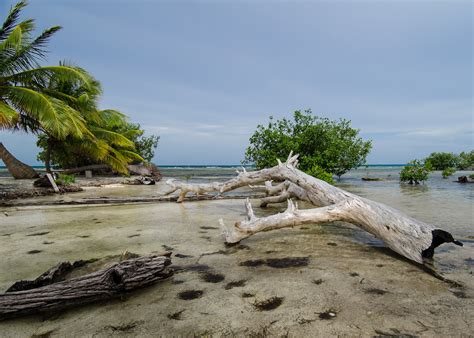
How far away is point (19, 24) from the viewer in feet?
40.7

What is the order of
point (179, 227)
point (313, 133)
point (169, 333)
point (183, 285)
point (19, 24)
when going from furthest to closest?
1. point (313, 133)
2. point (19, 24)
3. point (179, 227)
4. point (183, 285)
5. point (169, 333)

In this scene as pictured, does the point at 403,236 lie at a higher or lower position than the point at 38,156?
lower

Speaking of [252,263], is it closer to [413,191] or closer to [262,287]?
[262,287]

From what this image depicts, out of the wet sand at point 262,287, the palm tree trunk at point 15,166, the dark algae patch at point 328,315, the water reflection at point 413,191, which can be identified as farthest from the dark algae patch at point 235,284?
the palm tree trunk at point 15,166

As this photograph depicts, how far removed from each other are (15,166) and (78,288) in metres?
20.0

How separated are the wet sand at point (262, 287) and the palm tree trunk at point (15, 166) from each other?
1587 cm

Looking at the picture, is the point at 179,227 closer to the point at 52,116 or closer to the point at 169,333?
the point at 169,333

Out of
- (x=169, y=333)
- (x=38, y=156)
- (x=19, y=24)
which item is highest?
(x=19, y=24)

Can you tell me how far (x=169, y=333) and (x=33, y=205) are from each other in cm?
890

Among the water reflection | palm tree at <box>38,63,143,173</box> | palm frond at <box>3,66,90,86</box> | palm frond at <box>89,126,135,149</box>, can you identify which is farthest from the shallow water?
palm frond at <box>89,126,135,149</box>

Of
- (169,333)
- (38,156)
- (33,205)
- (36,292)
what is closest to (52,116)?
(33,205)

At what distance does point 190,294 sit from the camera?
2.67 m

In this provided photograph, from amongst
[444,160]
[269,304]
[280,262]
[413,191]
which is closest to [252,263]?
[280,262]

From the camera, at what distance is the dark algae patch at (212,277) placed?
118 inches
